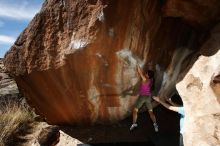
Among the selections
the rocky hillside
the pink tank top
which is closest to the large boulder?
the pink tank top

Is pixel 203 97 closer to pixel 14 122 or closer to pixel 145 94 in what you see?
pixel 145 94

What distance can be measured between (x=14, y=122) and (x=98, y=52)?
4.84 metres

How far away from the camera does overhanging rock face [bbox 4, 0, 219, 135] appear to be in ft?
23.3

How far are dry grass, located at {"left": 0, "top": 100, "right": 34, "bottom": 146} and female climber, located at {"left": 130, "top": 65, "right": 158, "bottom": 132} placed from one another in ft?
12.4

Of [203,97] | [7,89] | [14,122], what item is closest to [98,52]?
[203,97]

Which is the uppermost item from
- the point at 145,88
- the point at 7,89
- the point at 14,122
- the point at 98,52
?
the point at 98,52

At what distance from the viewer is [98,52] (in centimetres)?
726

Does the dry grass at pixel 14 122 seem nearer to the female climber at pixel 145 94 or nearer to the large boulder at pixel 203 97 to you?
the female climber at pixel 145 94

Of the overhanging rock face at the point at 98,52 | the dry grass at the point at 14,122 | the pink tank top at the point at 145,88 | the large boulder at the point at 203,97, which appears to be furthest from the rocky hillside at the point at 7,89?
the large boulder at the point at 203,97

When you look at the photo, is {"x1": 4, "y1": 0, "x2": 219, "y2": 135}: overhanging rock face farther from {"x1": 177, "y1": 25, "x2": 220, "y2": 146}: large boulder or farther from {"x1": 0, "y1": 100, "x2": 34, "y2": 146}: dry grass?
{"x1": 0, "y1": 100, "x2": 34, "y2": 146}: dry grass

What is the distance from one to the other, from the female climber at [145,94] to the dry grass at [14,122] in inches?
148

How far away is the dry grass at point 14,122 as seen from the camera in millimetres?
10438

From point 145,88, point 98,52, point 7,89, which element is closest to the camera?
point 98,52

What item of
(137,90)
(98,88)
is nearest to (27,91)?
(98,88)
